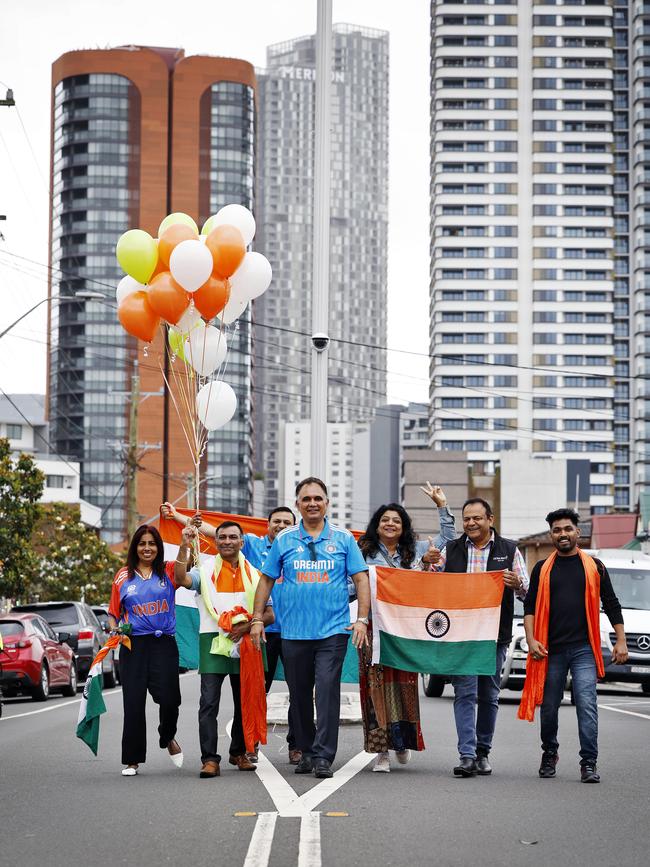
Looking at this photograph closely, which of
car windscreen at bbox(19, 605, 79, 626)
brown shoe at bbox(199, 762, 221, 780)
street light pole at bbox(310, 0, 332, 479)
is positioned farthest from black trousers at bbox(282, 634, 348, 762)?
car windscreen at bbox(19, 605, 79, 626)

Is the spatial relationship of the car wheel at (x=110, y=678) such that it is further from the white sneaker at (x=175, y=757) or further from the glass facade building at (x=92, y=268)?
the glass facade building at (x=92, y=268)

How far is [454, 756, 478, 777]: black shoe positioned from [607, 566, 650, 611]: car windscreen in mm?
14810

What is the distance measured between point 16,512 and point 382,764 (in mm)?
30042

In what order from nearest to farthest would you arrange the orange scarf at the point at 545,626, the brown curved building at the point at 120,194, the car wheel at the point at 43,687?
1. the orange scarf at the point at 545,626
2. the car wheel at the point at 43,687
3. the brown curved building at the point at 120,194

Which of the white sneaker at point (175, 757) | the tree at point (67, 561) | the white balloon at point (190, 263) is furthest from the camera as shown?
the tree at point (67, 561)

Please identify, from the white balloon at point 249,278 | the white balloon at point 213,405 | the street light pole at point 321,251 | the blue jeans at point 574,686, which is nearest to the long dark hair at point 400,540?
the blue jeans at point 574,686

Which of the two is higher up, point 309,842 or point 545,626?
point 545,626

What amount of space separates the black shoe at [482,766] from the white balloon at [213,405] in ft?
17.1

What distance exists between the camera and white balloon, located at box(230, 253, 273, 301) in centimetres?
1467

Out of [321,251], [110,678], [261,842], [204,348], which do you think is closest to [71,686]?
[110,678]

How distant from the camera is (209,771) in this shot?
10852mm

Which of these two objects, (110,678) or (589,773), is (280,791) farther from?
(110,678)

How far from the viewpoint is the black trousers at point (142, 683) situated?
11.2 m

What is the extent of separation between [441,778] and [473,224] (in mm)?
140025
